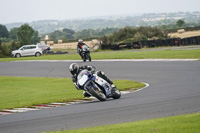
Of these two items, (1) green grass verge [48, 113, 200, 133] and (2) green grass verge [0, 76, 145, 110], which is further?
(2) green grass verge [0, 76, 145, 110]

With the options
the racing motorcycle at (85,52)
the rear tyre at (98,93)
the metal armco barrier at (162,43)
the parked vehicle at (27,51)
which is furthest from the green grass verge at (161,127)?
the parked vehicle at (27,51)

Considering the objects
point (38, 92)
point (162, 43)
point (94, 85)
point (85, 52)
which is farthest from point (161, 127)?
point (162, 43)

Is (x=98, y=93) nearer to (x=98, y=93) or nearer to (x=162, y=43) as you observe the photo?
(x=98, y=93)

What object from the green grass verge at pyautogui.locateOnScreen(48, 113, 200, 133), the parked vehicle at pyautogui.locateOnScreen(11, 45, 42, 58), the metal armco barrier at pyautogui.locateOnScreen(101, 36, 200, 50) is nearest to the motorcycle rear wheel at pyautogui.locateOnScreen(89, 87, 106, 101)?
the green grass verge at pyautogui.locateOnScreen(48, 113, 200, 133)

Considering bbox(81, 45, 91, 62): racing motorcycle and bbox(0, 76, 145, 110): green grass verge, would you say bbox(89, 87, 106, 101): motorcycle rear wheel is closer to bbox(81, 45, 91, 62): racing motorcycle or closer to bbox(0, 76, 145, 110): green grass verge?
bbox(0, 76, 145, 110): green grass verge

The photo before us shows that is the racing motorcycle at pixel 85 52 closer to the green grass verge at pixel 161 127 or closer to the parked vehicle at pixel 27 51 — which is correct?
the parked vehicle at pixel 27 51

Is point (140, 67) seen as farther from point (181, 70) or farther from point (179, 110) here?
point (179, 110)

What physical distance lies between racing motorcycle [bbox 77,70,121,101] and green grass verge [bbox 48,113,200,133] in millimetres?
4890

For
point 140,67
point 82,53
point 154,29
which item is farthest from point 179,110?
point 154,29

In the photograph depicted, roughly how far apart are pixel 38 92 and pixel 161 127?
12439mm

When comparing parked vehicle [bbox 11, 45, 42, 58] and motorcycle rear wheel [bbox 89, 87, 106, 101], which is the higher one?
motorcycle rear wheel [bbox 89, 87, 106, 101]

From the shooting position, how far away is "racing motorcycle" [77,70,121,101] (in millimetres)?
14109

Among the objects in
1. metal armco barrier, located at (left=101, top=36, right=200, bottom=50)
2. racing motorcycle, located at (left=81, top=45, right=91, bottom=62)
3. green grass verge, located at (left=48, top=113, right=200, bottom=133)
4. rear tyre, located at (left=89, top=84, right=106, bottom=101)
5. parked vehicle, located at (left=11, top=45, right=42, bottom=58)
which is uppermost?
green grass verge, located at (left=48, top=113, right=200, bottom=133)

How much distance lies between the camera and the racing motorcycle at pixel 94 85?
46.3 feet
